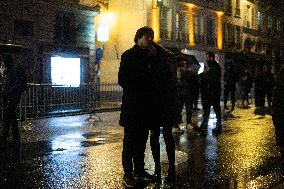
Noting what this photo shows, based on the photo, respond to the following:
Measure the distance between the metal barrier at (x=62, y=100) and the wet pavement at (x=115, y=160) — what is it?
374 cm

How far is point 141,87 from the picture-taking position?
231 inches

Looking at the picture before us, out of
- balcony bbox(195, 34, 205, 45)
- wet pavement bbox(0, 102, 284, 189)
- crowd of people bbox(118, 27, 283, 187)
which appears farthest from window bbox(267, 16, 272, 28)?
crowd of people bbox(118, 27, 283, 187)

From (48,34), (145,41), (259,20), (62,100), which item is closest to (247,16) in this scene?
(259,20)

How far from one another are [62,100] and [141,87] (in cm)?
1204

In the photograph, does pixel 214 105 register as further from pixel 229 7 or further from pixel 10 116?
pixel 229 7

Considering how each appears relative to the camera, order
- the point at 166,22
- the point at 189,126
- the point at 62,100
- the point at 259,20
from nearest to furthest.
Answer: the point at 189,126, the point at 62,100, the point at 166,22, the point at 259,20

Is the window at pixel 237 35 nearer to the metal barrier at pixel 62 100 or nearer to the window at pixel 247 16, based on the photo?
the window at pixel 247 16

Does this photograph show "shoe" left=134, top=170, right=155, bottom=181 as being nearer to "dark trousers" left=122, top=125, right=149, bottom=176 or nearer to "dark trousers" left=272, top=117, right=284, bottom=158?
"dark trousers" left=122, top=125, right=149, bottom=176

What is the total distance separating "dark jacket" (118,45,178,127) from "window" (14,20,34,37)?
15.5m

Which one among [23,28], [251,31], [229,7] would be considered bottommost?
[23,28]

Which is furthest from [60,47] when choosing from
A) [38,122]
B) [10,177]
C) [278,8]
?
[278,8]

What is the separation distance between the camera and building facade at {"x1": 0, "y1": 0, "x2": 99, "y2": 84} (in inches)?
797

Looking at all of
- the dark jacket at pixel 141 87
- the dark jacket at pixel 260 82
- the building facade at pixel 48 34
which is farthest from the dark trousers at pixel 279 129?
the dark jacket at pixel 260 82

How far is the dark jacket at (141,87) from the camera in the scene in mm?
5816
